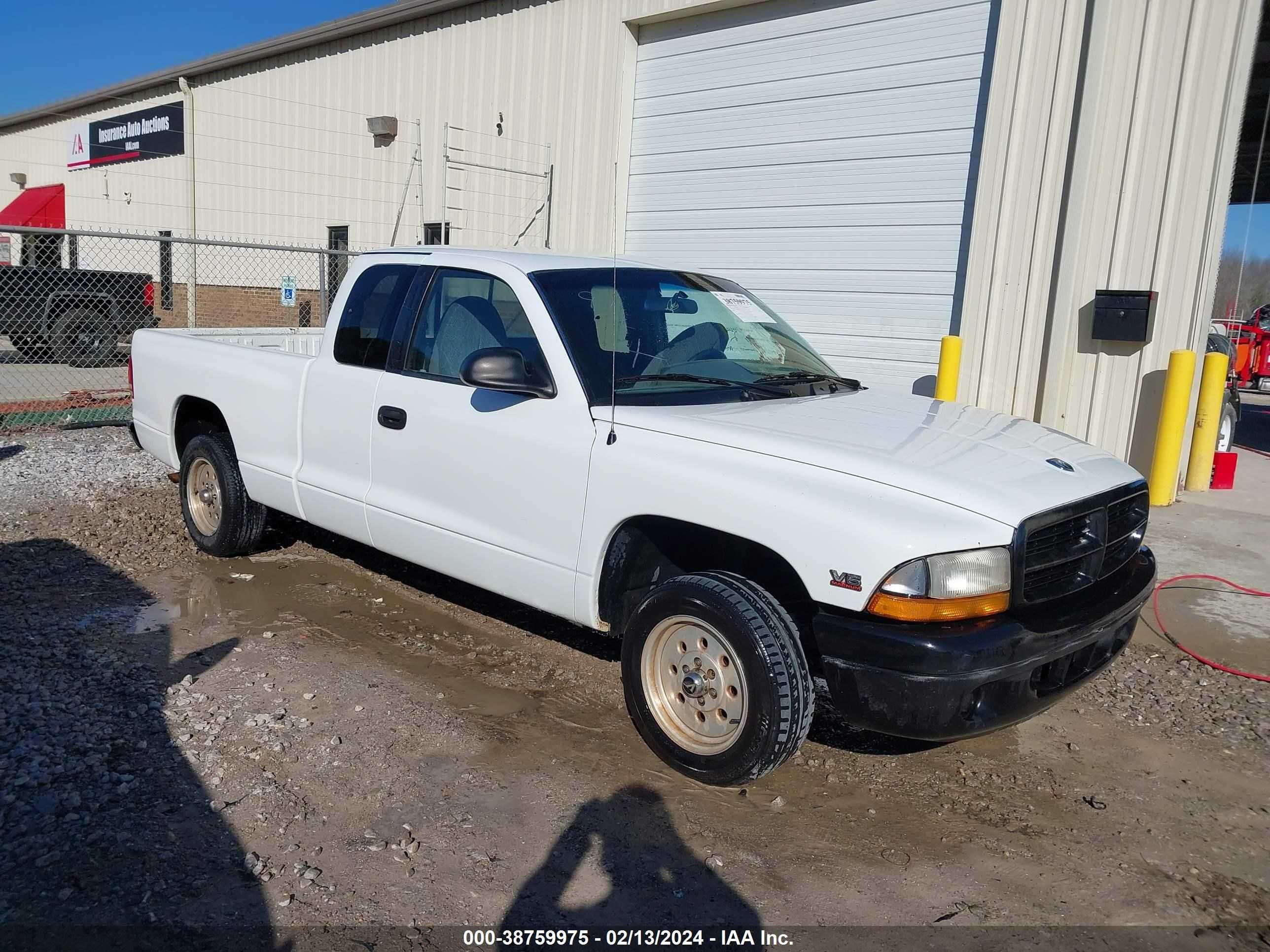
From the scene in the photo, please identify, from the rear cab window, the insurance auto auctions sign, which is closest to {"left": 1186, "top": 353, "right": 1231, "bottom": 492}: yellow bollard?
the rear cab window

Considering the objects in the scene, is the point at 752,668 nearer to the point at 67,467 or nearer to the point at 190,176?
the point at 67,467

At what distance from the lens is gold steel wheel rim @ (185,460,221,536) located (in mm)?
6094

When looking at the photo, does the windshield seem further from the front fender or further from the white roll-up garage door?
the white roll-up garage door

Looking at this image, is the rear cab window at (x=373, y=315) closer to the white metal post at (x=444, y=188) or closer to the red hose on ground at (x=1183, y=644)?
the red hose on ground at (x=1183, y=644)

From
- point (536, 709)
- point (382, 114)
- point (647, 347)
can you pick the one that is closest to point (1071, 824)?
point (536, 709)

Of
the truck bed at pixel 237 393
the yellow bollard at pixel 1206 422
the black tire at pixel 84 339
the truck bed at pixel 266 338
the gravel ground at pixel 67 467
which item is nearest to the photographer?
the truck bed at pixel 237 393

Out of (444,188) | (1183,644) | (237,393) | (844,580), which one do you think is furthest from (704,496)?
(444,188)

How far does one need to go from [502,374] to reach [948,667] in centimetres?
196

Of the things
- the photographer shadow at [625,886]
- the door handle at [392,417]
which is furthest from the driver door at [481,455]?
the photographer shadow at [625,886]

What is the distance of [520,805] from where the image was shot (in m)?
3.43

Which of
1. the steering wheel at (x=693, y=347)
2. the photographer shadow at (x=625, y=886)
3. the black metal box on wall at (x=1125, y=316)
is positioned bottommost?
the photographer shadow at (x=625, y=886)

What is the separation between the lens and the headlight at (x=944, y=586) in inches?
120

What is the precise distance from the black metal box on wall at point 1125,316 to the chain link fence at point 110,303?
7.59 meters

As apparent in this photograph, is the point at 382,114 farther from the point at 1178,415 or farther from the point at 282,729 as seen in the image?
the point at 282,729
